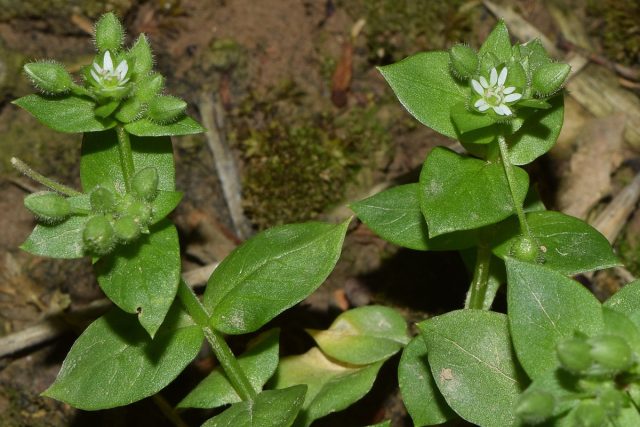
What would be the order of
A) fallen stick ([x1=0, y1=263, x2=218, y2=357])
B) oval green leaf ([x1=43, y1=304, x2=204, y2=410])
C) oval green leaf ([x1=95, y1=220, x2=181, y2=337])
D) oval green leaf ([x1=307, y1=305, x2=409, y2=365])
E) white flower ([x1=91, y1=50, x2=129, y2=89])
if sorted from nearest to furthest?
oval green leaf ([x1=95, y1=220, x2=181, y2=337]), white flower ([x1=91, y1=50, x2=129, y2=89]), oval green leaf ([x1=43, y1=304, x2=204, y2=410]), oval green leaf ([x1=307, y1=305, x2=409, y2=365]), fallen stick ([x1=0, y1=263, x2=218, y2=357])

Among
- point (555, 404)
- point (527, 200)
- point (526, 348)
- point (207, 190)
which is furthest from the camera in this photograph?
point (207, 190)

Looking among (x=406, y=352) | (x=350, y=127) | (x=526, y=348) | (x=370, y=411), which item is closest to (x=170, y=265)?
(x=406, y=352)

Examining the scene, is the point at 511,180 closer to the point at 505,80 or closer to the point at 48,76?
the point at 505,80

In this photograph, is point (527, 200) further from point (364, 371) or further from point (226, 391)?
point (226, 391)

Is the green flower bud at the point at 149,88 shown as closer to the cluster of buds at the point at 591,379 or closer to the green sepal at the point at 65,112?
the green sepal at the point at 65,112

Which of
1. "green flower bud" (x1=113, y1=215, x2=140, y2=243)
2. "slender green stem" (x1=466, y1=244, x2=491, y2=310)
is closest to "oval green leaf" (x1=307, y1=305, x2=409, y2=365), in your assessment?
"slender green stem" (x1=466, y1=244, x2=491, y2=310)

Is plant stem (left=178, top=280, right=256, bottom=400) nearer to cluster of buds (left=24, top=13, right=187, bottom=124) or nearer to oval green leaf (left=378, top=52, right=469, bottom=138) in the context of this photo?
cluster of buds (left=24, top=13, right=187, bottom=124)

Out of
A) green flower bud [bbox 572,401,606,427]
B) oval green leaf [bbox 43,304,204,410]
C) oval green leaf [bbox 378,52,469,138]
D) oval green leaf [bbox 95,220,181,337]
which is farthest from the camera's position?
oval green leaf [bbox 378,52,469,138]
